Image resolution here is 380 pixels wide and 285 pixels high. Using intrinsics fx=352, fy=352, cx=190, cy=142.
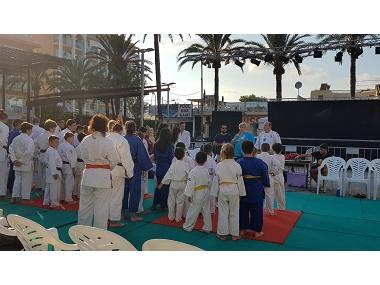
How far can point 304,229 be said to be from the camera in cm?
558

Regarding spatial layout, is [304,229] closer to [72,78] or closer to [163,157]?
[163,157]

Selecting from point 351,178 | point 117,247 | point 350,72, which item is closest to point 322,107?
point 350,72

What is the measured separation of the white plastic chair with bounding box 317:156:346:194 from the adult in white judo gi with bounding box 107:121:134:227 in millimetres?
5077

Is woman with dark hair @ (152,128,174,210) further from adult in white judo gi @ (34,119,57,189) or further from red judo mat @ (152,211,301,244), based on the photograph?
adult in white judo gi @ (34,119,57,189)

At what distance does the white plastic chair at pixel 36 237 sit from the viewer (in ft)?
8.88

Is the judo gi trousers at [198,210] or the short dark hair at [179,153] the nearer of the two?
the judo gi trousers at [198,210]

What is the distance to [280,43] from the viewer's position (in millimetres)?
20812

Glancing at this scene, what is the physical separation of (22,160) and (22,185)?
0.52 metres

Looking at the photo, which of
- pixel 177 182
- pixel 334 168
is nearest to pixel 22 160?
pixel 177 182

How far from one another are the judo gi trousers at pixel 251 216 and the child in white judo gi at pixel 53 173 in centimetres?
351

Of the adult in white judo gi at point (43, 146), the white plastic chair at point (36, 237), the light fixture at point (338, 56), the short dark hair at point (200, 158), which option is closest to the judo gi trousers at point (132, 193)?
the short dark hair at point (200, 158)

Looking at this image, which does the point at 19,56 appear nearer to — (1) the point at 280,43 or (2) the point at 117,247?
(2) the point at 117,247

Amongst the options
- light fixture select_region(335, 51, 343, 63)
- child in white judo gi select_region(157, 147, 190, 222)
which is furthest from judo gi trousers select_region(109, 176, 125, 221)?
light fixture select_region(335, 51, 343, 63)

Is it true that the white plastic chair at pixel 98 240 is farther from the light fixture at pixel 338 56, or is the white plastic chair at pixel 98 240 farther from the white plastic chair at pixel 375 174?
the light fixture at pixel 338 56
